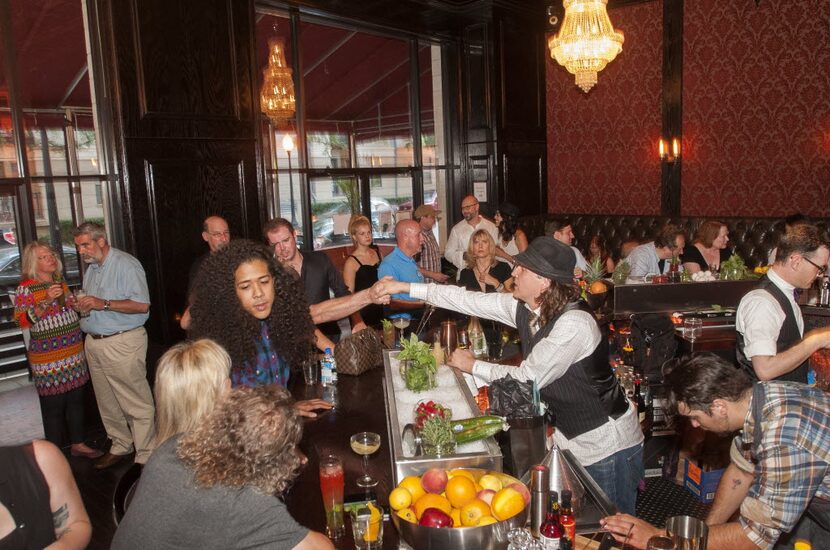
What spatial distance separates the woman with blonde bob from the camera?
1.86m

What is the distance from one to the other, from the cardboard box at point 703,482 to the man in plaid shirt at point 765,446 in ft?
5.52

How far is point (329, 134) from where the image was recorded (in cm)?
700

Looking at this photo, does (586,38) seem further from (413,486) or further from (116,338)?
(413,486)

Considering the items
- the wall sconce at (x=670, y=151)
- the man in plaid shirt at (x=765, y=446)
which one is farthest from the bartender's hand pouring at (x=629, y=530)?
the wall sconce at (x=670, y=151)

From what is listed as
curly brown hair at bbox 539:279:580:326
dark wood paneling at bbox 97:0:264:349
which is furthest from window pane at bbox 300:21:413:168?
curly brown hair at bbox 539:279:580:326

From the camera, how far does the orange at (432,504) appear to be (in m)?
1.67

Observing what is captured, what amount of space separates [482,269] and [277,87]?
3.02 m

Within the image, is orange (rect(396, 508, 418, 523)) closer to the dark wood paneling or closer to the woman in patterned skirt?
the woman in patterned skirt

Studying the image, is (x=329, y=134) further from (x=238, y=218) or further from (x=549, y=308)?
(x=549, y=308)

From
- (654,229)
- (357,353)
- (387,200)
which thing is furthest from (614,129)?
(357,353)

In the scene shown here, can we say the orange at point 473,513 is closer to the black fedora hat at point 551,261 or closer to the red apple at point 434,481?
the red apple at point 434,481

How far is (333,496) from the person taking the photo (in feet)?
6.04

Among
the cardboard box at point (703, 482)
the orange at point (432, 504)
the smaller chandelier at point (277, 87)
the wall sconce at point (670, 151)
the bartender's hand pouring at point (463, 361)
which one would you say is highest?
the smaller chandelier at point (277, 87)

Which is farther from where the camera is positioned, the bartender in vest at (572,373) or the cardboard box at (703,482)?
the cardboard box at (703,482)
